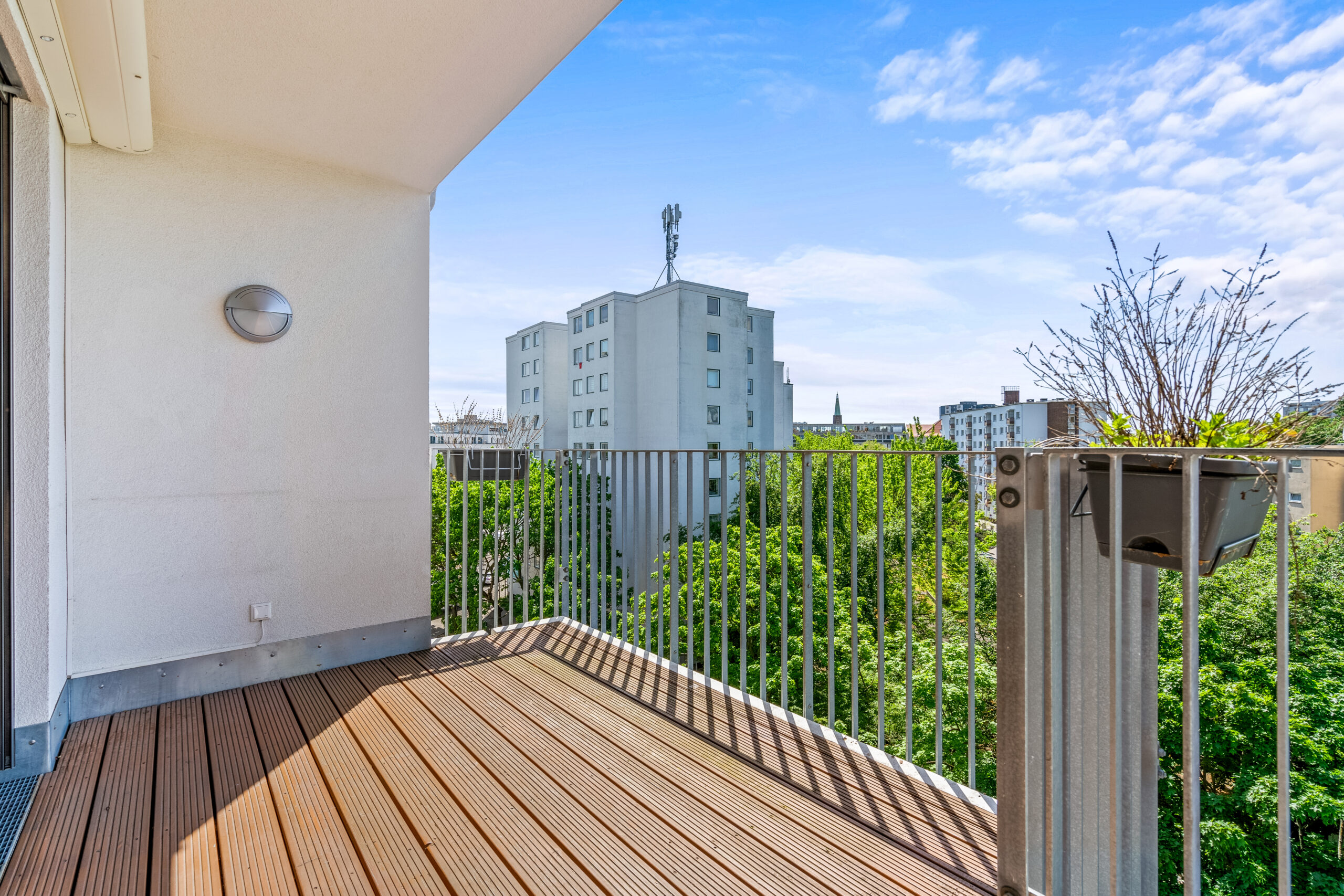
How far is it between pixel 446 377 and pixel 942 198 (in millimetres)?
26206

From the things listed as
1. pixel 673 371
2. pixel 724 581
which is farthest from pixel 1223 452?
pixel 673 371

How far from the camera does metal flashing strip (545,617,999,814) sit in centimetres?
182

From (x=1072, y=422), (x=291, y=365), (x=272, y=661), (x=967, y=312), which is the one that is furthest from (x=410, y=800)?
(x=967, y=312)

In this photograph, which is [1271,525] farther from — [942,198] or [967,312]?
[967,312]

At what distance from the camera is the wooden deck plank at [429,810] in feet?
4.88

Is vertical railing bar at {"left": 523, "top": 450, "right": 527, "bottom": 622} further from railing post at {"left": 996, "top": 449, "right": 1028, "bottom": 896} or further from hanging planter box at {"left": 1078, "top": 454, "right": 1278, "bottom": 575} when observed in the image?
hanging planter box at {"left": 1078, "top": 454, "right": 1278, "bottom": 575}

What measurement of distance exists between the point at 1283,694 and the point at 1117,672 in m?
0.20

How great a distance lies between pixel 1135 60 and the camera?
1672 cm

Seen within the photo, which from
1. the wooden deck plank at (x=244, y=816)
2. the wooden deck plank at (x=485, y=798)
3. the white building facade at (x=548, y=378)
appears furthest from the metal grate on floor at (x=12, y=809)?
the white building facade at (x=548, y=378)

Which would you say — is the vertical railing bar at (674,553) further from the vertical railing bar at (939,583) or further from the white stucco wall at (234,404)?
the white stucco wall at (234,404)

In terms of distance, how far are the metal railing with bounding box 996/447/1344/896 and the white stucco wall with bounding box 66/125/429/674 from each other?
2.74 metres

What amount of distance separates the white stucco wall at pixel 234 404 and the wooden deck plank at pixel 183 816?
17.9 inches

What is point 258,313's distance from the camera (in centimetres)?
269

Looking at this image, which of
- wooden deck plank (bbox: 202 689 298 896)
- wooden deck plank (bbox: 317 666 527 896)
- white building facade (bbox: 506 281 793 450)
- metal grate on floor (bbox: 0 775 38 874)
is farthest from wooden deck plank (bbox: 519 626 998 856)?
white building facade (bbox: 506 281 793 450)
